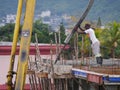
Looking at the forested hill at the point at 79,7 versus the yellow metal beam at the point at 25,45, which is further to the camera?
the forested hill at the point at 79,7

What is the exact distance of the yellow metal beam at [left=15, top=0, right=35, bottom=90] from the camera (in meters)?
9.30

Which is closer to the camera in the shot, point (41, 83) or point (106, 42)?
point (41, 83)

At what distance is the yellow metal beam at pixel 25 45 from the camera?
9.30 m

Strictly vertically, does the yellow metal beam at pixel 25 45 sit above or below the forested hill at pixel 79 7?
below

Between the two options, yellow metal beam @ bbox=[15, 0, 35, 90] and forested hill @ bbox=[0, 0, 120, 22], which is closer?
yellow metal beam @ bbox=[15, 0, 35, 90]

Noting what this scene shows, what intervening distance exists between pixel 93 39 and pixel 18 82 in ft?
12.8

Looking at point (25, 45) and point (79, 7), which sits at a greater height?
point (79, 7)

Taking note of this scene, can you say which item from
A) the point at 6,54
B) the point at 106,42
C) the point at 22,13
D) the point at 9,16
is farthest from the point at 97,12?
the point at 22,13

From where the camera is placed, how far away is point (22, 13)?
9.91 m

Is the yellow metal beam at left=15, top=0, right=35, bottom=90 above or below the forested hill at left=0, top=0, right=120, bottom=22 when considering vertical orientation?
below

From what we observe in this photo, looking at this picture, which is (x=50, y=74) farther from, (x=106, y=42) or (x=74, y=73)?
(x=106, y=42)

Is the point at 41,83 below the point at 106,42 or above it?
below

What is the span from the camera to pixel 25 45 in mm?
9547

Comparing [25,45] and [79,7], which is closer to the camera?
[25,45]
